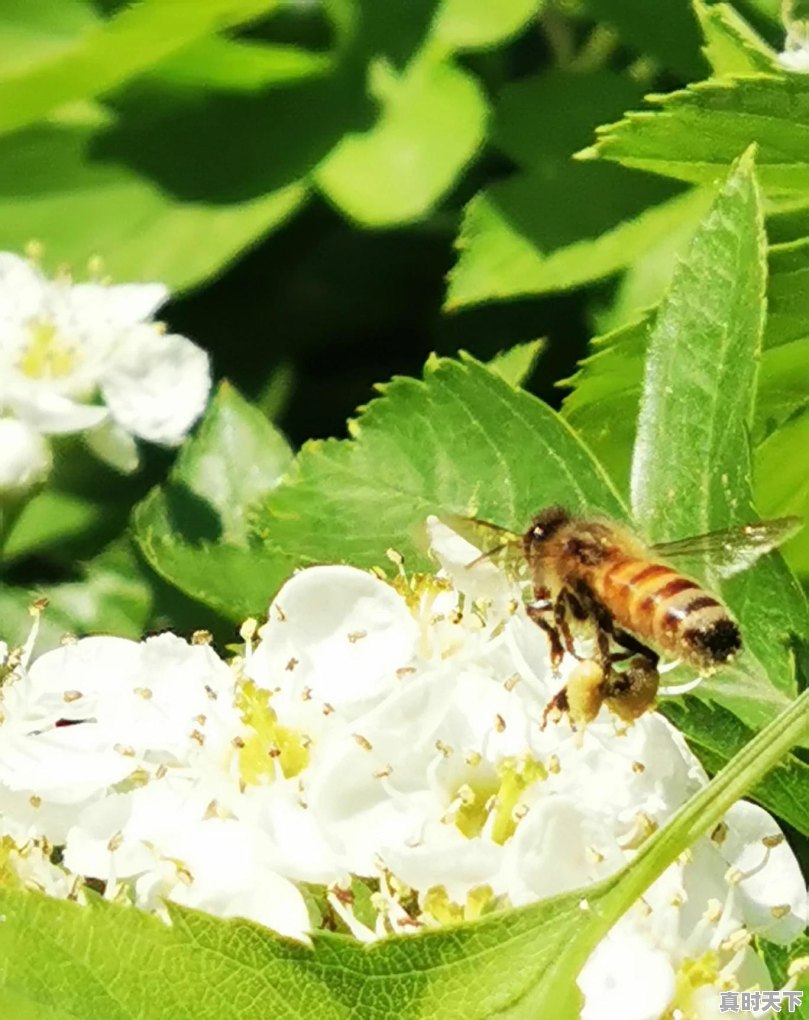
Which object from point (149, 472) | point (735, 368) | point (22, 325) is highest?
point (735, 368)

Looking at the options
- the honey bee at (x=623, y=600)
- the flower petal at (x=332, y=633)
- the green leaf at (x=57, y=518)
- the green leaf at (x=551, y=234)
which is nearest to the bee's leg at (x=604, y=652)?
the honey bee at (x=623, y=600)

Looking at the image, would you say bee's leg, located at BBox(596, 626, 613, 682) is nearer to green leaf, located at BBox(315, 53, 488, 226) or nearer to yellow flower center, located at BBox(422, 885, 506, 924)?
yellow flower center, located at BBox(422, 885, 506, 924)

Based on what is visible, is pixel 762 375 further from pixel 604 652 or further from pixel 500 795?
pixel 500 795

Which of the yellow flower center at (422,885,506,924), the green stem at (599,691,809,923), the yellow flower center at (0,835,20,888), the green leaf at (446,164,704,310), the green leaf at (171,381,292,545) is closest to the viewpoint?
the green stem at (599,691,809,923)

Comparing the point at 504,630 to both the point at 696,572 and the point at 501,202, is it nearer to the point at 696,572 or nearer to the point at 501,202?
the point at 696,572

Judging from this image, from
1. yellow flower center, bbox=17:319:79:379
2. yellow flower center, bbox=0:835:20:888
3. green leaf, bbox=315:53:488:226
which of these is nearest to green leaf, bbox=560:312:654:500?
green leaf, bbox=315:53:488:226

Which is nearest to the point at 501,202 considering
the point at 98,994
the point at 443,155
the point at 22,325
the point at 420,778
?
the point at 443,155

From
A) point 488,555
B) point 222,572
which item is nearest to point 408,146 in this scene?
point 222,572

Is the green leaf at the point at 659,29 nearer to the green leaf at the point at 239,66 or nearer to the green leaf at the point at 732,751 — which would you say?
the green leaf at the point at 239,66
